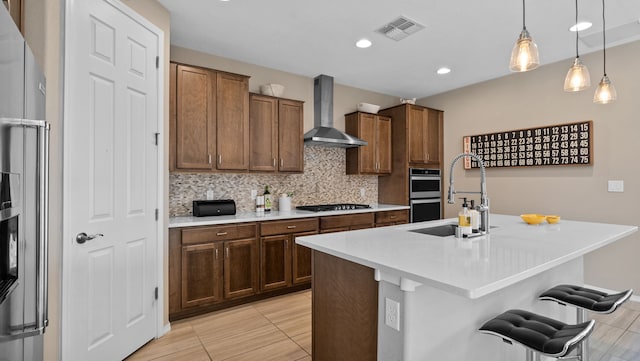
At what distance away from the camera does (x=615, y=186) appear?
11.3ft

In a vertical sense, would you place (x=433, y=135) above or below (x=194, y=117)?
above

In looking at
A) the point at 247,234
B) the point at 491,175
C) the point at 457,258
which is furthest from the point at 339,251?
the point at 491,175

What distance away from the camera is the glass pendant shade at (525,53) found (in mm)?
1756

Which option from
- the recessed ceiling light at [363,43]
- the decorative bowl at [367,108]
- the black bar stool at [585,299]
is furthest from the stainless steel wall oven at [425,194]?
the black bar stool at [585,299]

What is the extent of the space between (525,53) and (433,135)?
3381mm

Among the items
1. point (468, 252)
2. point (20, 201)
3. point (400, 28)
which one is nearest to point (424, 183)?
point (400, 28)

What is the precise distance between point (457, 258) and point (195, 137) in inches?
103

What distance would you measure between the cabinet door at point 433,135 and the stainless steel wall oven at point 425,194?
8.7 inches

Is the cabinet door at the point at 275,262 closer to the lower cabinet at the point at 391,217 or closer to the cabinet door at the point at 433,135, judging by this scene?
the lower cabinet at the point at 391,217

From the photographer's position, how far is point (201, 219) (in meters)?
3.13

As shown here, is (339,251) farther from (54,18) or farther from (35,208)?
(54,18)

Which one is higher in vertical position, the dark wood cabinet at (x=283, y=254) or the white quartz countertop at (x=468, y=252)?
the white quartz countertop at (x=468, y=252)

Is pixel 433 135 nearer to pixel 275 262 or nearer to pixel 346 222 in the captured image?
pixel 346 222

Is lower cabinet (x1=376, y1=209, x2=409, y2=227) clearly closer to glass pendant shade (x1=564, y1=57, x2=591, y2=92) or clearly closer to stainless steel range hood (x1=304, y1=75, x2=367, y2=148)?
stainless steel range hood (x1=304, y1=75, x2=367, y2=148)
